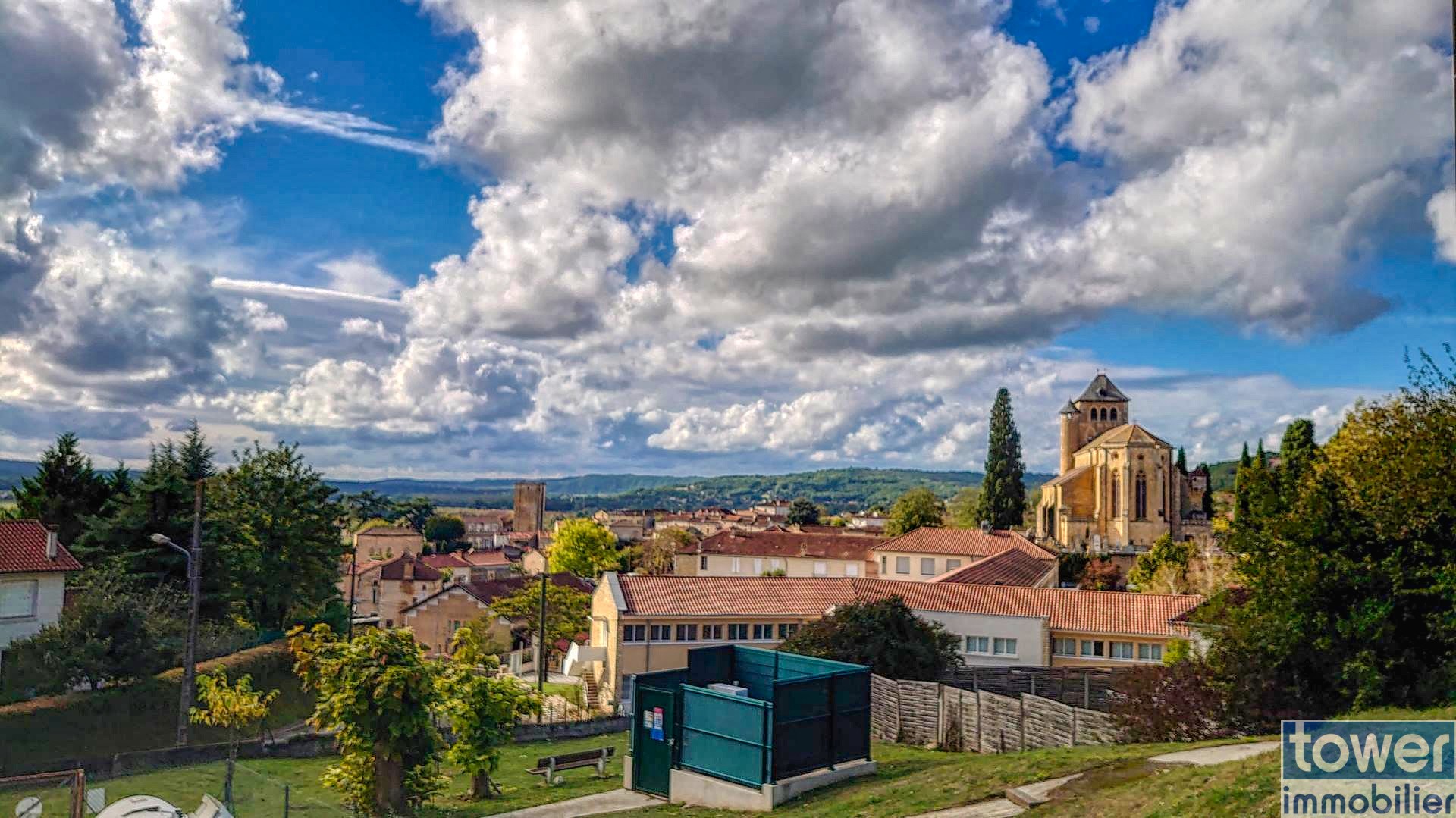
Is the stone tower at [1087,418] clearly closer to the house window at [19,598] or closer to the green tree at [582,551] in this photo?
the green tree at [582,551]

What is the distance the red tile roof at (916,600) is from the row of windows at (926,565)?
83.7 ft

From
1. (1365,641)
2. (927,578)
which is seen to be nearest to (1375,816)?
(1365,641)

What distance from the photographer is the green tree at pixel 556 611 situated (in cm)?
5647

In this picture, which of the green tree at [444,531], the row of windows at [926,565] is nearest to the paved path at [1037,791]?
the row of windows at [926,565]

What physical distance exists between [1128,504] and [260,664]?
9224 centimetres

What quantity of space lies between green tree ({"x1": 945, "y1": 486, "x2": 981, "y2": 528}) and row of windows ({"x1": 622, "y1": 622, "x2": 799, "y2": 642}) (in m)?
60.3

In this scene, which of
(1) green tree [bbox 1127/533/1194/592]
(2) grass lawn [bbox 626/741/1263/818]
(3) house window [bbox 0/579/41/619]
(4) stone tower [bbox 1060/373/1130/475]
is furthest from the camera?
(4) stone tower [bbox 1060/373/1130/475]

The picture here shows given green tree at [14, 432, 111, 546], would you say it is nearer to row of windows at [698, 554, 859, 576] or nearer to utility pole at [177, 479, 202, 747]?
utility pole at [177, 479, 202, 747]

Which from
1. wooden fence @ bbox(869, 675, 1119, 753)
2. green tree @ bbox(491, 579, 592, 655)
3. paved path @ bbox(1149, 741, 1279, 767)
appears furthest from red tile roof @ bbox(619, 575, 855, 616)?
paved path @ bbox(1149, 741, 1279, 767)

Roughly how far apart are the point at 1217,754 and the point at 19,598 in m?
33.4

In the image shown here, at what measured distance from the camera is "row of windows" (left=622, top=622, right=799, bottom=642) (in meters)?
45.5

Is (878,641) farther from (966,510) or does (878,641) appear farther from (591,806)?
(966,510)

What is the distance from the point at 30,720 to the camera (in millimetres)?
25531

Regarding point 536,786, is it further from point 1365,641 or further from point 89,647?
point 1365,641
